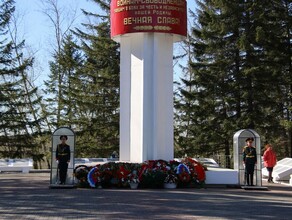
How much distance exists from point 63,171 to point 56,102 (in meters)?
26.0

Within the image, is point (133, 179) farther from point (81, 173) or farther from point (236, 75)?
point (236, 75)

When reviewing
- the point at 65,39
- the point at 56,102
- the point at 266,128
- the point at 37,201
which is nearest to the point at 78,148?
the point at 56,102

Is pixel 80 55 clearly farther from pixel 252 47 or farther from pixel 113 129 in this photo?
pixel 252 47

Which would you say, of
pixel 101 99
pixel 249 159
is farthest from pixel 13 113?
pixel 249 159

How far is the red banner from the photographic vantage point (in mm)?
18766

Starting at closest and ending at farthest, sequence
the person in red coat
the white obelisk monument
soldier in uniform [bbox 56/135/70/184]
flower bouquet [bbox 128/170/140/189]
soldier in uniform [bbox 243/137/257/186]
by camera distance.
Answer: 1. flower bouquet [bbox 128/170/140/189]
2. soldier in uniform [bbox 56/135/70/184]
3. soldier in uniform [bbox 243/137/257/186]
4. the white obelisk monument
5. the person in red coat

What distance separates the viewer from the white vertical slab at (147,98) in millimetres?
18750

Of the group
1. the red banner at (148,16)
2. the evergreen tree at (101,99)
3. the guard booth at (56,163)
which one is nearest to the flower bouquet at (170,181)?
the guard booth at (56,163)

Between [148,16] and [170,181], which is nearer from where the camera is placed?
[170,181]

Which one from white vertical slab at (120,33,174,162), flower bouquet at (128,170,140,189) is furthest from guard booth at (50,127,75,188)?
white vertical slab at (120,33,174,162)

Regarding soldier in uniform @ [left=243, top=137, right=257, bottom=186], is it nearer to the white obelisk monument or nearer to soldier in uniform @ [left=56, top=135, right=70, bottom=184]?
the white obelisk monument

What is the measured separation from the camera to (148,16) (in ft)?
61.5

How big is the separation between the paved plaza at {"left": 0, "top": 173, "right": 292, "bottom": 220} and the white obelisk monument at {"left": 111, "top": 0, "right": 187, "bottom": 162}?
2.81 meters

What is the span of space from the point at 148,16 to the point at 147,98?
10.1 feet
